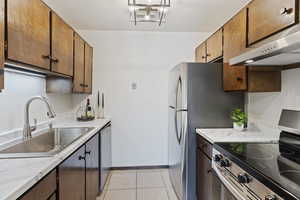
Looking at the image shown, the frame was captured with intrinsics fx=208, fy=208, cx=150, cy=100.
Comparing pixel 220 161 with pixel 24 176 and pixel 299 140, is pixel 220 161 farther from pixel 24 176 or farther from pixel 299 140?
pixel 24 176

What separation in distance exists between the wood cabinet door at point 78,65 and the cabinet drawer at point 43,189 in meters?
1.55

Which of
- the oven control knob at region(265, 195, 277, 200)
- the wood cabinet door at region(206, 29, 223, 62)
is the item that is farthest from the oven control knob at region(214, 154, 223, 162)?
the wood cabinet door at region(206, 29, 223, 62)

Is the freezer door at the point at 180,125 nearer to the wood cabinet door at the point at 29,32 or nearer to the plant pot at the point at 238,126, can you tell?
the plant pot at the point at 238,126

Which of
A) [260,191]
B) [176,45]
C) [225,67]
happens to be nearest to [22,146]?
[260,191]

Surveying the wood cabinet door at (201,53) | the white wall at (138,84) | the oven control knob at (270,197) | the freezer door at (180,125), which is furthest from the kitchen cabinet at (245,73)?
the white wall at (138,84)

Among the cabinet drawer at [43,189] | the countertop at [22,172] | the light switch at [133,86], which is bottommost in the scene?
the cabinet drawer at [43,189]

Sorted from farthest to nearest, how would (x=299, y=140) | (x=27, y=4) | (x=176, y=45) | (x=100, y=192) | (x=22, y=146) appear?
(x=176, y=45)
(x=100, y=192)
(x=22, y=146)
(x=299, y=140)
(x=27, y=4)

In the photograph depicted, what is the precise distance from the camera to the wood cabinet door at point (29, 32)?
1.27 m

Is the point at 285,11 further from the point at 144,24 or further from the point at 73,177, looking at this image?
the point at 144,24

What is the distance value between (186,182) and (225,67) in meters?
1.29

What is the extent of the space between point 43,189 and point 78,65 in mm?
1861

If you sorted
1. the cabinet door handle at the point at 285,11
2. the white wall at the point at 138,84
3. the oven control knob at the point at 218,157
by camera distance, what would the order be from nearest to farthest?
the cabinet door handle at the point at 285,11 < the oven control knob at the point at 218,157 < the white wall at the point at 138,84

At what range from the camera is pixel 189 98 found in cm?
224

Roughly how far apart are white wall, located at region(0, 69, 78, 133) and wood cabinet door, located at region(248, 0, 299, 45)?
2.08 m
